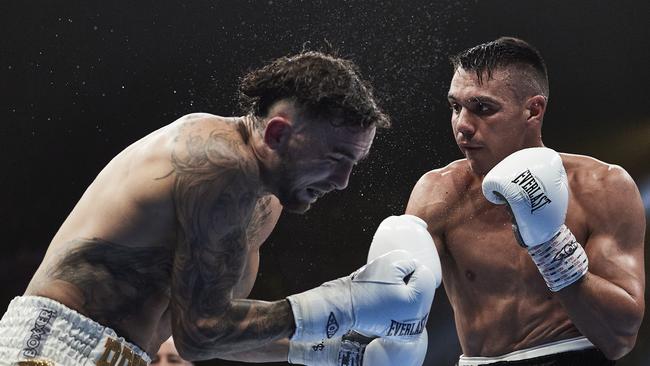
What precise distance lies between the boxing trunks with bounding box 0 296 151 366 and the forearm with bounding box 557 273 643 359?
1211mm

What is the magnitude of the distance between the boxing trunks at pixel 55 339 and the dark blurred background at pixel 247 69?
9.18 ft

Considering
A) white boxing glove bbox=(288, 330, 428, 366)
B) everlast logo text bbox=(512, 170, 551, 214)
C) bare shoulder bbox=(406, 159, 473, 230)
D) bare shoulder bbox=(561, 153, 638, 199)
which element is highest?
everlast logo text bbox=(512, 170, 551, 214)

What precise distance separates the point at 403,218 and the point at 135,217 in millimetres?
827

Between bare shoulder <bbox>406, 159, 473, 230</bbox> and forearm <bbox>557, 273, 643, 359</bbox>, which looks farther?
bare shoulder <bbox>406, 159, 473, 230</bbox>

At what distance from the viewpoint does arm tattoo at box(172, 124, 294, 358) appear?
1800 mm

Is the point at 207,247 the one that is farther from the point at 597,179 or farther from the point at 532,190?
the point at 597,179

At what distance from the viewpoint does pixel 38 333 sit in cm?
176

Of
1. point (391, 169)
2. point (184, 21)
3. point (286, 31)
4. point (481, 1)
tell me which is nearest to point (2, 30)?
point (184, 21)

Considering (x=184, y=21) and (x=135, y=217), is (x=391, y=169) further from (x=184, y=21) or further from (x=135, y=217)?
(x=135, y=217)

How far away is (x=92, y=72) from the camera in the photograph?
177 inches

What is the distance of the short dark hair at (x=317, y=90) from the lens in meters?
1.94

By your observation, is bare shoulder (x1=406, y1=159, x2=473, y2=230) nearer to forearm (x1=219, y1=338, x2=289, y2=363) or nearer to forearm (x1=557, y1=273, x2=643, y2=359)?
forearm (x1=557, y1=273, x2=643, y2=359)

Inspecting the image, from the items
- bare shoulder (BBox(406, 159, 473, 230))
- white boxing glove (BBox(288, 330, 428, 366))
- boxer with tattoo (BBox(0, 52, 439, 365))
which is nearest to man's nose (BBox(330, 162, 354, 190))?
boxer with tattoo (BBox(0, 52, 439, 365))

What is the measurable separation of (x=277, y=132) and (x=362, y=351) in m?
0.66
